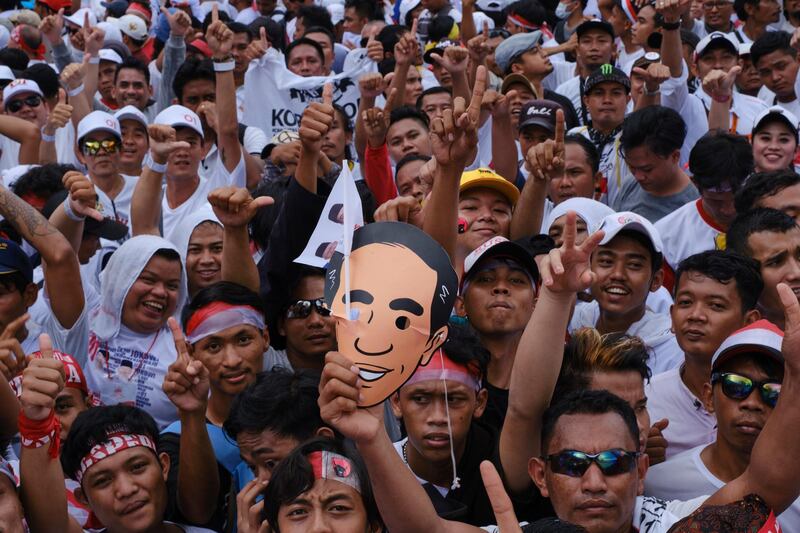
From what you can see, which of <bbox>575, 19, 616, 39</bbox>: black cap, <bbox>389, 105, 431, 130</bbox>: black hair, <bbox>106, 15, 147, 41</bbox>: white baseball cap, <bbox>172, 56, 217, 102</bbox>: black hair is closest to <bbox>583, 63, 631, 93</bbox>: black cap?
<bbox>389, 105, 431, 130</bbox>: black hair

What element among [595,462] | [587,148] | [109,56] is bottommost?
[595,462]

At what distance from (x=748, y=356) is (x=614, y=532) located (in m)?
0.86

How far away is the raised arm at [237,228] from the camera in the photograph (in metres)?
4.49

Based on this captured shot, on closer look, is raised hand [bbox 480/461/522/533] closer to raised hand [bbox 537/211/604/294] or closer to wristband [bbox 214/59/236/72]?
raised hand [bbox 537/211/604/294]

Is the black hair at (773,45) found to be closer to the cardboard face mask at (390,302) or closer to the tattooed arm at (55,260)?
the tattooed arm at (55,260)

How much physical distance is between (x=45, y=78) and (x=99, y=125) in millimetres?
2119

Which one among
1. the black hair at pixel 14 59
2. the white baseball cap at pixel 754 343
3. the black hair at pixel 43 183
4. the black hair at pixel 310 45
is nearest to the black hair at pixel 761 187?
the white baseball cap at pixel 754 343

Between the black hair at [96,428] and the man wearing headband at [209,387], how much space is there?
0.16 m

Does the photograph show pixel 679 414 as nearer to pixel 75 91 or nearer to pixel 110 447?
pixel 110 447

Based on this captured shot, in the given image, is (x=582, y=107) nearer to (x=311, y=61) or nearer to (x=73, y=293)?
(x=311, y=61)

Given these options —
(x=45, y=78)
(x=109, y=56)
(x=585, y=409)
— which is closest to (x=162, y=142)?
(x=585, y=409)

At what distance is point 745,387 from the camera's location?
3799 mm

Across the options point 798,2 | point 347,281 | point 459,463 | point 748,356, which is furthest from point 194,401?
point 798,2

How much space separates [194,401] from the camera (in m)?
3.97
